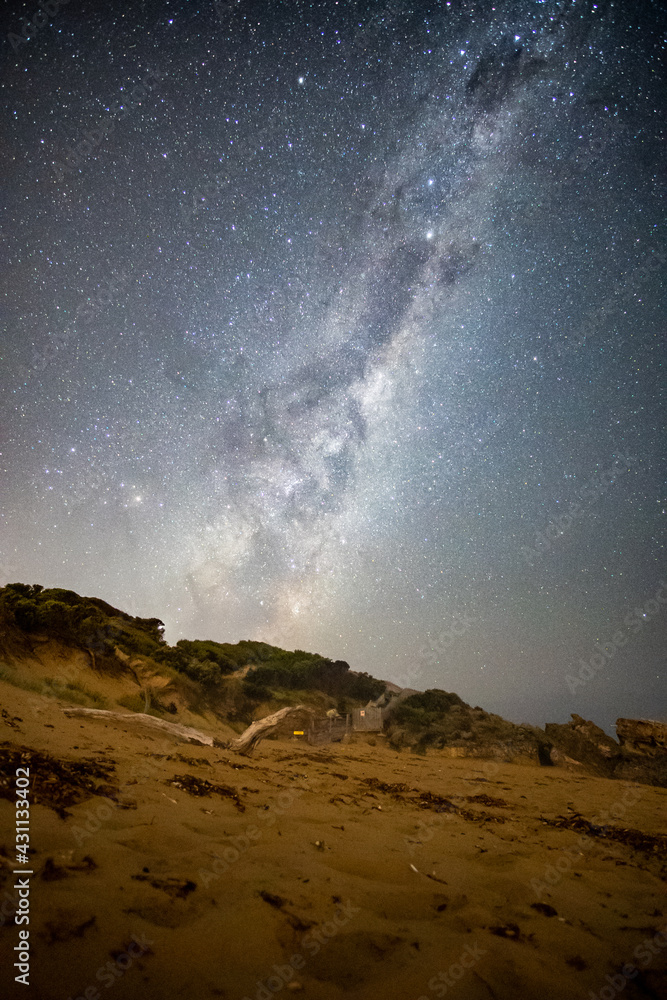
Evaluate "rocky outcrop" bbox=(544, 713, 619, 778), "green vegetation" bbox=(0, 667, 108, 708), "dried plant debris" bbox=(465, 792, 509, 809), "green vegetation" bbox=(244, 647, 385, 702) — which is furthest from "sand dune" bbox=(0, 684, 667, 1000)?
"green vegetation" bbox=(244, 647, 385, 702)

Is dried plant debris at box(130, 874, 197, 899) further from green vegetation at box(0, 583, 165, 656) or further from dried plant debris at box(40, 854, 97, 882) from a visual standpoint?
green vegetation at box(0, 583, 165, 656)

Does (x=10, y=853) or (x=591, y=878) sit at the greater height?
(x=10, y=853)

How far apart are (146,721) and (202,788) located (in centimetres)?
457

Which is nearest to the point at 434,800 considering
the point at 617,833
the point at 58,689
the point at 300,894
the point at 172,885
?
the point at 617,833

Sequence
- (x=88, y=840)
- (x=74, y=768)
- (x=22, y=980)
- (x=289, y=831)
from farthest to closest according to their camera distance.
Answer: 1. (x=74, y=768)
2. (x=289, y=831)
3. (x=88, y=840)
4. (x=22, y=980)

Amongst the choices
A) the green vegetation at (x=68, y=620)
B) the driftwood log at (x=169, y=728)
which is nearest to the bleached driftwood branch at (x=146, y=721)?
the driftwood log at (x=169, y=728)

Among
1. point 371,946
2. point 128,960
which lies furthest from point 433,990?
point 128,960

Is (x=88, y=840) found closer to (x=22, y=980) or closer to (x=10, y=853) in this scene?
(x=10, y=853)

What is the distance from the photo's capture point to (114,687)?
13766 millimetres

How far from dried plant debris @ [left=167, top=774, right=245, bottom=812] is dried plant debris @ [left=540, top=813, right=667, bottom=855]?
4519mm

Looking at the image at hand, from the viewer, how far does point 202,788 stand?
5.01 meters

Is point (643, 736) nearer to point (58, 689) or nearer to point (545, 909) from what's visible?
point (545, 909)

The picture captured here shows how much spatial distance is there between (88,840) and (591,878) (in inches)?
174

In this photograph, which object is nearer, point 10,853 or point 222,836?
point 10,853
